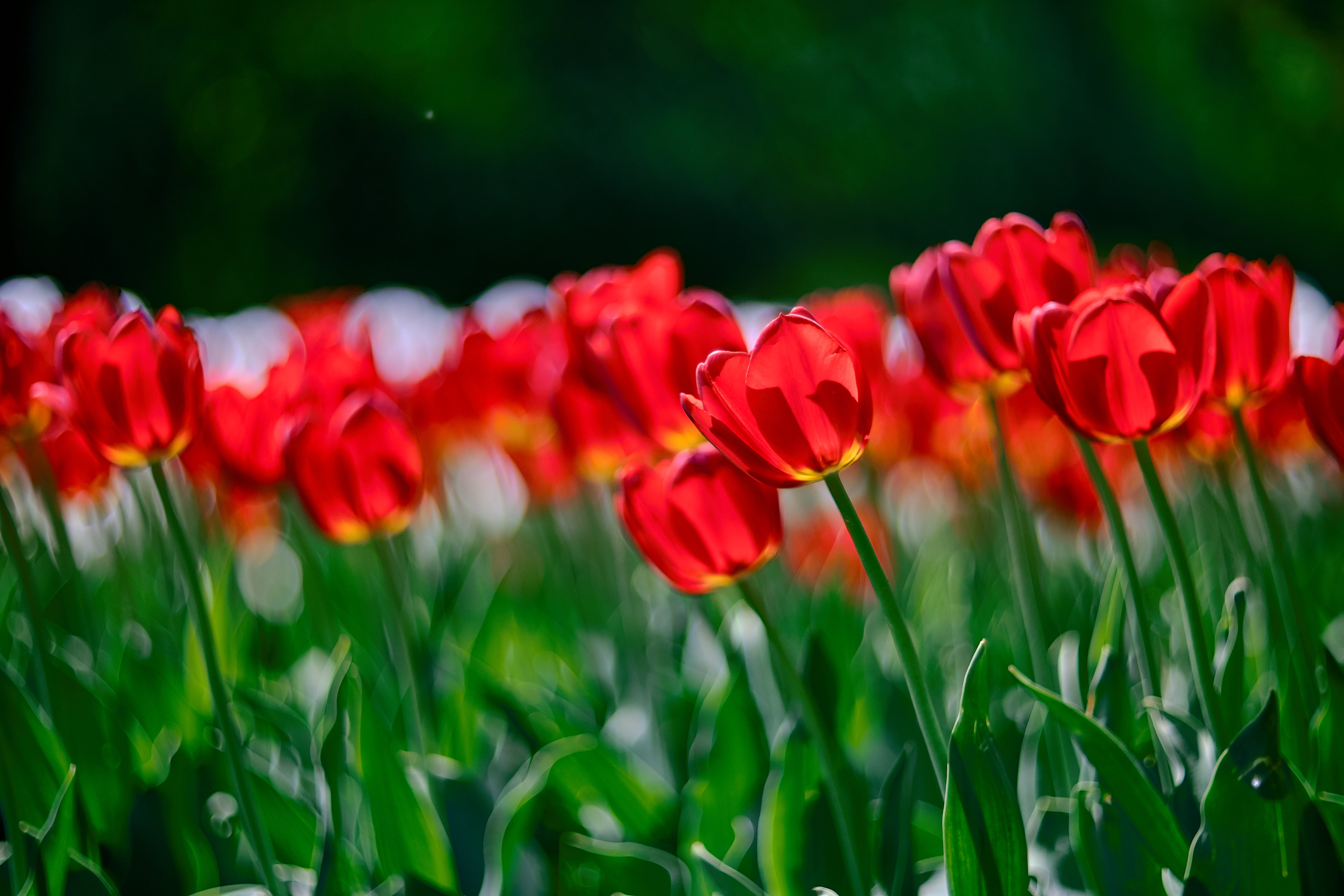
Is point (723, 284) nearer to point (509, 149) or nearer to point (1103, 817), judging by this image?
point (509, 149)

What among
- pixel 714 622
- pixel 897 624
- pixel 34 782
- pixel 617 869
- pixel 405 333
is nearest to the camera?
pixel 897 624

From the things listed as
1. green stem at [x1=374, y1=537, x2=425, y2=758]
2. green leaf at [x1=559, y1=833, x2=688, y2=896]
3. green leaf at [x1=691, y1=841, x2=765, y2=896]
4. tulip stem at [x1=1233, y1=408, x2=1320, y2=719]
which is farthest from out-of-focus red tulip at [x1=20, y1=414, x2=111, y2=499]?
tulip stem at [x1=1233, y1=408, x2=1320, y2=719]

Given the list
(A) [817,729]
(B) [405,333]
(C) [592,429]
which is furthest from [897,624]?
(B) [405,333]

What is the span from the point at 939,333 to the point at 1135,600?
8.1 inches

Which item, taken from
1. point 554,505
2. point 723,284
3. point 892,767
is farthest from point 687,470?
point 723,284

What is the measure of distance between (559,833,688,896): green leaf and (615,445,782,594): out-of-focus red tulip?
0.21 m

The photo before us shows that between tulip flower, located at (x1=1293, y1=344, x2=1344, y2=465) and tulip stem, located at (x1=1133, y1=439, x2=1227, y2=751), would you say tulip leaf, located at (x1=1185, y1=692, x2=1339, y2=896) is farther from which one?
tulip flower, located at (x1=1293, y1=344, x2=1344, y2=465)

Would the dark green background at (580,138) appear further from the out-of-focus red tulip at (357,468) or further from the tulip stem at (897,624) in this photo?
the tulip stem at (897,624)

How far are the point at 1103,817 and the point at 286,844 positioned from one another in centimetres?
61

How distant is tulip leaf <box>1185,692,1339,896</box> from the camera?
23.3 inches

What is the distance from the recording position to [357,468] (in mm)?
877

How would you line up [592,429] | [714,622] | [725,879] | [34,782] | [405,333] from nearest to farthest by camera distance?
[725,879], [34,782], [592,429], [714,622], [405,333]

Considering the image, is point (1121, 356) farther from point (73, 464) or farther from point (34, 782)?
point (73, 464)

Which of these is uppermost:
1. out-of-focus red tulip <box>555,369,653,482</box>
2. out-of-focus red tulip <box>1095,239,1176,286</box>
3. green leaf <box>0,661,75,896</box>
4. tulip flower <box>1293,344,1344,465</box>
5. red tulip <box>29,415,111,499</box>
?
out-of-focus red tulip <box>1095,239,1176,286</box>
